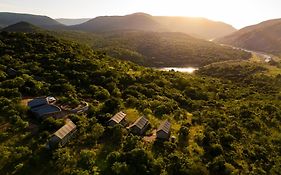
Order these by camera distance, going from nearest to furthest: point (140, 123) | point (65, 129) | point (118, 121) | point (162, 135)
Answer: point (65, 129) → point (162, 135) → point (118, 121) → point (140, 123)

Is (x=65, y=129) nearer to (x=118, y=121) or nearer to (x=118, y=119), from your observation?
(x=118, y=121)

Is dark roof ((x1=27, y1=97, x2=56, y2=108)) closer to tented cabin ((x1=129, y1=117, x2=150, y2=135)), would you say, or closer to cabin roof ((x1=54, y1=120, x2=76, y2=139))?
cabin roof ((x1=54, y1=120, x2=76, y2=139))

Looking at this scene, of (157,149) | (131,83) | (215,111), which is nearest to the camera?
(157,149)

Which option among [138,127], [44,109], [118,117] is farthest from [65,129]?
[138,127]

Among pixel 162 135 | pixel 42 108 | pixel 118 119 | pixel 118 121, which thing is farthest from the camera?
pixel 42 108

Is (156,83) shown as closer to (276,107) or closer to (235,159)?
(276,107)

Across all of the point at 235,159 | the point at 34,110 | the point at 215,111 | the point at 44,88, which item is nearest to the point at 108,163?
the point at 34,110

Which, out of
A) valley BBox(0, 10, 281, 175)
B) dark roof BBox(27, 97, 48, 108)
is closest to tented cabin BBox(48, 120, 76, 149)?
valley BBox(0, 10, 281, 175)
